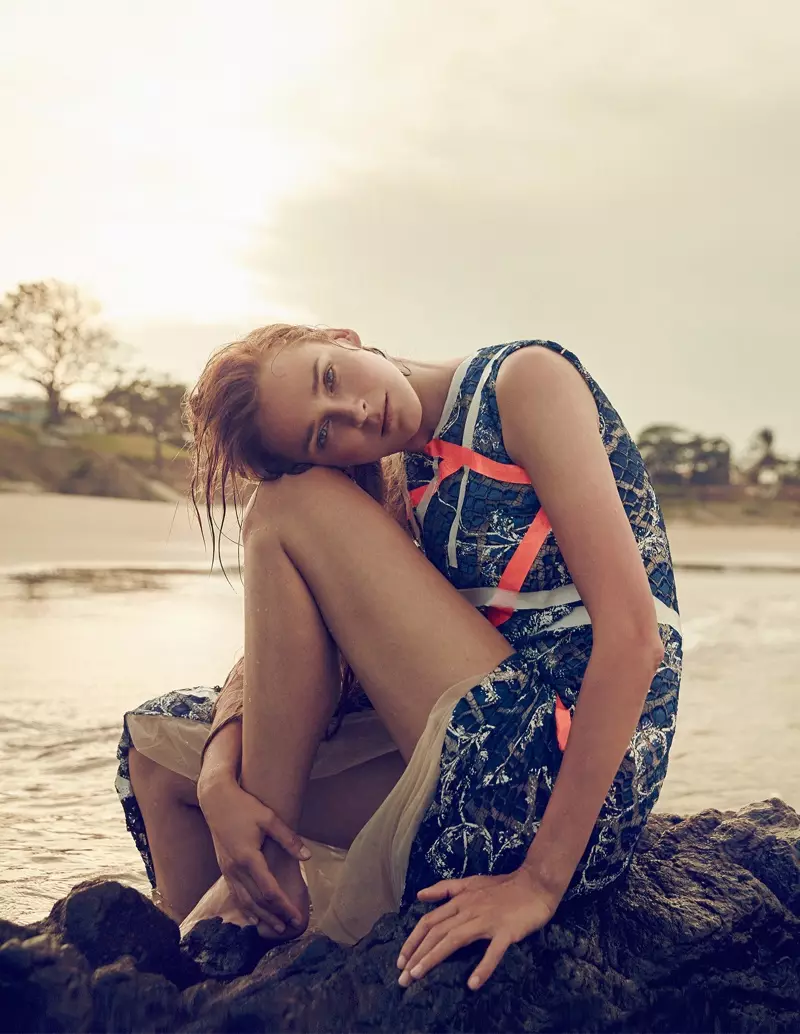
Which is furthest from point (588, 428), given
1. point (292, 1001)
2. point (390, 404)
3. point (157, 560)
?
point (157, 560)

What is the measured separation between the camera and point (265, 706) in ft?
6.11

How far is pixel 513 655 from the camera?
1864 mm

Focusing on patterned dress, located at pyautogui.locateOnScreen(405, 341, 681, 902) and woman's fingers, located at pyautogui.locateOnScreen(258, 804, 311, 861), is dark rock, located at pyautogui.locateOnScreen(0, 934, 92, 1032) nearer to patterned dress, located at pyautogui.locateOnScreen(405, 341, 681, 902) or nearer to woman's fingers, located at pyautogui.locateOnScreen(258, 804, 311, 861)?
woman's fingers, located at pyautogui.locateOnScreen(258, 804, 311, 861)

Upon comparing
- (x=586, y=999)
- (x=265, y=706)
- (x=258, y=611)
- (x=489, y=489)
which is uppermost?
(x=489, y=489)

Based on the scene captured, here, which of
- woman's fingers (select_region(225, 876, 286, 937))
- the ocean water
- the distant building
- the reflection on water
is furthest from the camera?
the distant building

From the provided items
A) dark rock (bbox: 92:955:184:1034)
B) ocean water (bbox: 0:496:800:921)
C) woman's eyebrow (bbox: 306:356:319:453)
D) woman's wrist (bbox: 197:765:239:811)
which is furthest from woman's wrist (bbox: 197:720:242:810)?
ocean water (bbox: 0:496:800:921)

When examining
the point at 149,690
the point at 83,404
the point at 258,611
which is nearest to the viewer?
the point at 258,611

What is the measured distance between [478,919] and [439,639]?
0.41 meters

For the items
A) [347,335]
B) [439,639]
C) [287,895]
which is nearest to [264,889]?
[287,895]

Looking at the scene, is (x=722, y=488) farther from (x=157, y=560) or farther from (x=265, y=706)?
(x=265, y=706)

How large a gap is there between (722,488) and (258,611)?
21.2 metres

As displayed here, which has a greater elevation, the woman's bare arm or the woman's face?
the woman's face

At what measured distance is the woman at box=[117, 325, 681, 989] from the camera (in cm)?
171

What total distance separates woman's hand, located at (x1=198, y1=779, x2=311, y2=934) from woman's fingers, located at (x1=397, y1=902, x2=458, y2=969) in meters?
0.29
